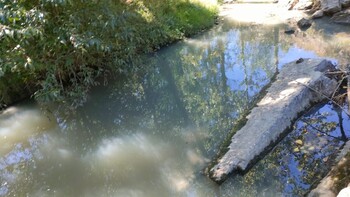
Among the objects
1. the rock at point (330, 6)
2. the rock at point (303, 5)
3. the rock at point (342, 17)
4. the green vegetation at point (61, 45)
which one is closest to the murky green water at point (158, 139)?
the green vegetation at point (61, 45)

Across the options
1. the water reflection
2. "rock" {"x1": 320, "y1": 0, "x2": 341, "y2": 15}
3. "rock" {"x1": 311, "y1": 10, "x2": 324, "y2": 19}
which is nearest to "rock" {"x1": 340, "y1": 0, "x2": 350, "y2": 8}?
"rock" {"x1": 320, "y1": 0, "x2": 341, "y2": 15}

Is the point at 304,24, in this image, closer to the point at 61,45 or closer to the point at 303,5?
the point at 303,5

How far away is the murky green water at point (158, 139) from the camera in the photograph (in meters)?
4.58

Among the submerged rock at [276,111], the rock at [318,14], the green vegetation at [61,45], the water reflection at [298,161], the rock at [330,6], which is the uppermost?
the green vegetation at [61,45]

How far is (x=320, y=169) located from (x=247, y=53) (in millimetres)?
5981

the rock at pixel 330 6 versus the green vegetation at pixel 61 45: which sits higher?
the green vegetation at pixel 61 45

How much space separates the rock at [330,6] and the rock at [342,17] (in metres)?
0.27

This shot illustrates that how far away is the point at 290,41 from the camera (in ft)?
34.4

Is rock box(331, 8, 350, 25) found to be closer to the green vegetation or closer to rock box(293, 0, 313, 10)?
rock box(293, 0, 313, 10)

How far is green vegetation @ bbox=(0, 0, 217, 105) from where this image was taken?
5.90 meters

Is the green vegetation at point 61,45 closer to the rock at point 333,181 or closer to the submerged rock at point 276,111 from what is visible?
the submerged rock at point 276,111

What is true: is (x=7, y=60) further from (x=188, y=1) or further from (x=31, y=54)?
(x=188, y=1)

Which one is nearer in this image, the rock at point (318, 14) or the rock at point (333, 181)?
the rock at point (333, 181)

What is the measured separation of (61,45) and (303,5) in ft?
37.7
